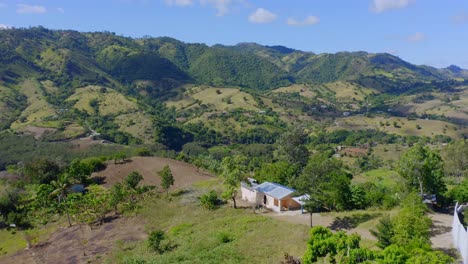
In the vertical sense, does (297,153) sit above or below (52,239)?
above

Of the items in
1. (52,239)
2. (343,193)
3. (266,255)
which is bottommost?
(52,239)

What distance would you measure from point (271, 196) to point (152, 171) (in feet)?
110

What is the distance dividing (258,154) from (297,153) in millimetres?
65741

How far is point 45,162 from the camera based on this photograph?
6675cm

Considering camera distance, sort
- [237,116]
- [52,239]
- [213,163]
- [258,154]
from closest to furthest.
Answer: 1. [52,239]
2. [213,163]
3. [258,154]
4. [237,116]

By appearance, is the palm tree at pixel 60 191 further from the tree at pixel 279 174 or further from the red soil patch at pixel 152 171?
the tree at pixel 279 174

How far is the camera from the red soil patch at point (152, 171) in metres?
65.9

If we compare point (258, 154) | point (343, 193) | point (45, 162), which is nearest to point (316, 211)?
point (343, 193)

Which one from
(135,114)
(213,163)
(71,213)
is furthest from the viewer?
(135,114)

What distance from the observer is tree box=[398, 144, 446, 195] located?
126 ft

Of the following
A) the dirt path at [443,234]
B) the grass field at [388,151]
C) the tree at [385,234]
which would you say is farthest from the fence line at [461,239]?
the grass field at [388,151]

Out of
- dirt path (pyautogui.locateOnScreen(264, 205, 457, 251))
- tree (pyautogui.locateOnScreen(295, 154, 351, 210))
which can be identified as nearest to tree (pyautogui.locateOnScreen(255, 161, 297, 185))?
dirt path (pyautogui.locateOnScreen(264, 205, 457, 251))

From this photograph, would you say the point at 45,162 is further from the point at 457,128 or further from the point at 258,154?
the point at 457,128

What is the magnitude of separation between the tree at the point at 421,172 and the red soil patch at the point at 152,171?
112 ft
